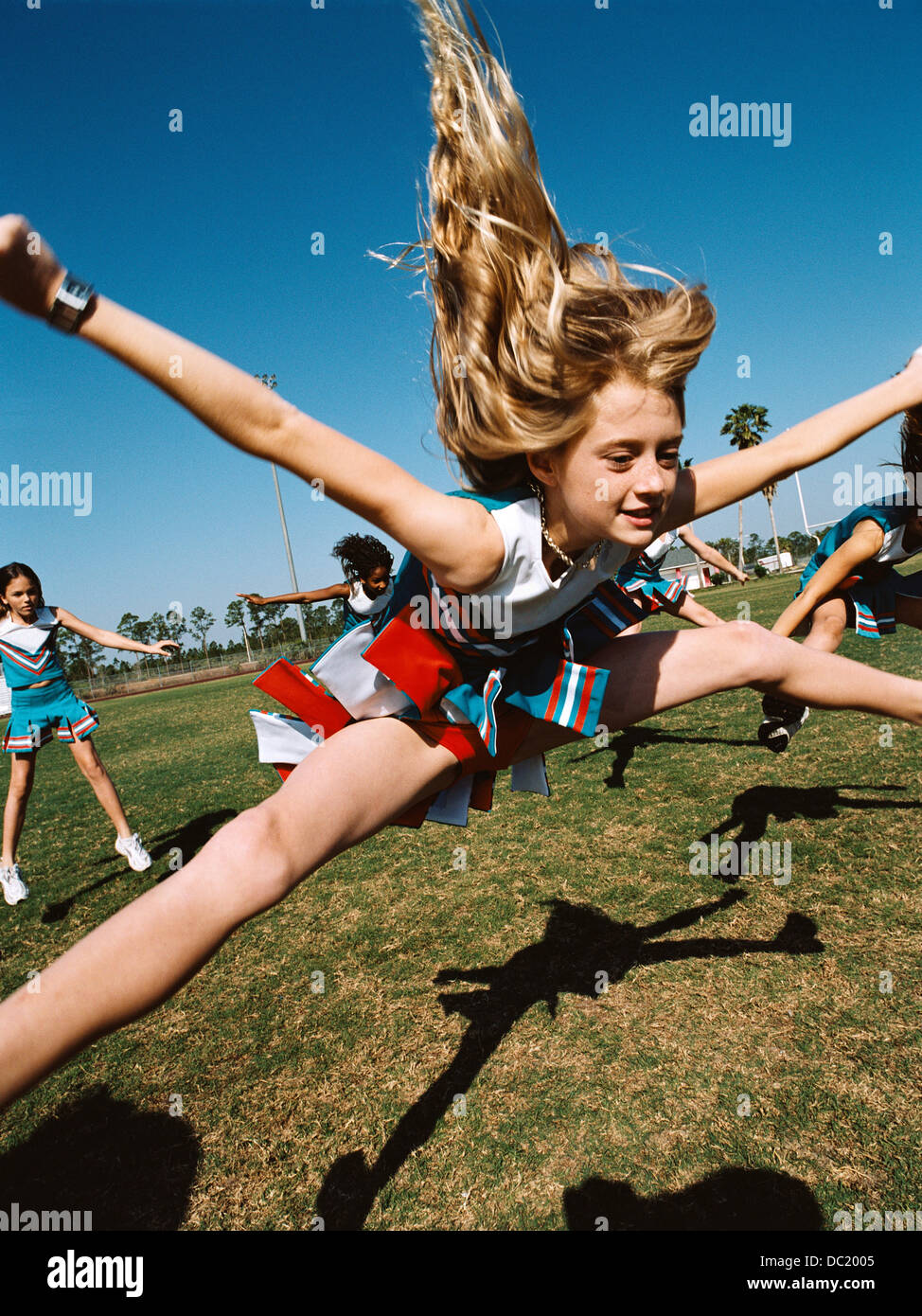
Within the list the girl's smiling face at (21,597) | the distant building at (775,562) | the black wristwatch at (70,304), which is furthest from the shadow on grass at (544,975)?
the distant building at (775,562)

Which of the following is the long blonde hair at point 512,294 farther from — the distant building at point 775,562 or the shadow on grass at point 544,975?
the distant building at point 775,562

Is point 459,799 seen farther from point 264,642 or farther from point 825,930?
point 264,642

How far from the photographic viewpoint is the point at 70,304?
4.20 feet

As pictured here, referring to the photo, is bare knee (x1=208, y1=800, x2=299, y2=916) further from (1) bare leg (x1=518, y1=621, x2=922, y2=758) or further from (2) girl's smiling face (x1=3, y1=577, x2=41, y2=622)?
(2) girl's smiling face (x1=3, y1=577, x2=41, y2=622)

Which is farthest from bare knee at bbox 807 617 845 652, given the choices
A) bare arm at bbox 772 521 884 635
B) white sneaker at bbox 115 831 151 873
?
white sneaker at bbox 115 831 151 873

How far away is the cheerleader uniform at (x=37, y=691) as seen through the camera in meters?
5.73

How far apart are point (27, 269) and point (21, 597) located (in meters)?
5.33

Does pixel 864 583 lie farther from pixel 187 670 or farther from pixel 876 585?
pixel 187 670

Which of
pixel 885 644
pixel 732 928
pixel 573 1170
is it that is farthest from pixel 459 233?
pixel 885 644

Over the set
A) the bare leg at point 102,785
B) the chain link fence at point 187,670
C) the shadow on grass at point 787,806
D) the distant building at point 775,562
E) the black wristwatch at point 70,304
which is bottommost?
the chain link fence at point 187,670

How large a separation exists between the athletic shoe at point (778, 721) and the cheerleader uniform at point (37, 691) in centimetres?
Result: 490

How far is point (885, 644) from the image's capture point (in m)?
10.5

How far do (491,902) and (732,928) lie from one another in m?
1.28

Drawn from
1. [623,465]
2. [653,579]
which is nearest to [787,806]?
[653,579]
